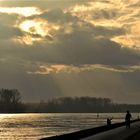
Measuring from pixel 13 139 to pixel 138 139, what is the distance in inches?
1413

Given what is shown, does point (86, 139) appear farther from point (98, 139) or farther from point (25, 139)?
point (25, 139)

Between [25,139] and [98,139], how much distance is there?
1287 inches

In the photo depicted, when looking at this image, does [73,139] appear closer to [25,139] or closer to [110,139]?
Answer: [110,139]

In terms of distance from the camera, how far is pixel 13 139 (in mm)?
74188

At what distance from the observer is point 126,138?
1667 inches

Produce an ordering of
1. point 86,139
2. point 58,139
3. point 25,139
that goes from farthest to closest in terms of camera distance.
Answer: point 25,139
point 86,139
point 58,139

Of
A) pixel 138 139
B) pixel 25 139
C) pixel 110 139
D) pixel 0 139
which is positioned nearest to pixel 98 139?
pixel 110 139

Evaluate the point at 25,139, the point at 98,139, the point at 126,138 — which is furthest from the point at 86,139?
the point at 25,139

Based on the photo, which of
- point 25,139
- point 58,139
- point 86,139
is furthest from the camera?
point 25,139

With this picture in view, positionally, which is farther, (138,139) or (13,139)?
(13,139)

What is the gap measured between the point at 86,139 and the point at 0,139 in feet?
120

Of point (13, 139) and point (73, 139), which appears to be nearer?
point (73, 139)

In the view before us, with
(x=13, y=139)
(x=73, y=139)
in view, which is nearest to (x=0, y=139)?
(x=13, y=139)

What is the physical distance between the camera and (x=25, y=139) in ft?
237
